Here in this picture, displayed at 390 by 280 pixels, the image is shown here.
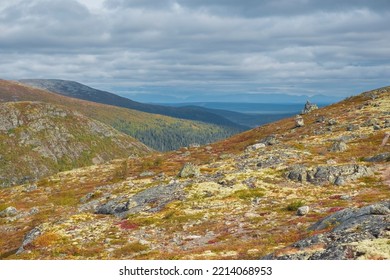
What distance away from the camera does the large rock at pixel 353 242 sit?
18.4 metres

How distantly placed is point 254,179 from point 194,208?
38.9 ft

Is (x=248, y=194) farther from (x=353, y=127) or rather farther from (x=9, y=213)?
(x=353, y=127)

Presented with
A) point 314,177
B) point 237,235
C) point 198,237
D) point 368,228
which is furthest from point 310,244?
point 314,177

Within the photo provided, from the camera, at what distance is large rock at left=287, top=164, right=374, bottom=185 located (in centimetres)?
4688

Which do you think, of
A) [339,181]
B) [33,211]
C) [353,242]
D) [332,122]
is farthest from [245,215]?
[332,122]

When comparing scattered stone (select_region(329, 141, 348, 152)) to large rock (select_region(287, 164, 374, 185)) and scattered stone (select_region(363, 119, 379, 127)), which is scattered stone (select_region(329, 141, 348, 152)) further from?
scattered stone (select_region(363, 119, 379, 127))

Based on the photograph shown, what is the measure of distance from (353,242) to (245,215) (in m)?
17.9

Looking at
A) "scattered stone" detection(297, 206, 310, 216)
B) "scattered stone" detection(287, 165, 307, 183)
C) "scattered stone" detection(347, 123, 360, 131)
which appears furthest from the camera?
"scattered stone" detection(347, 123, 360, 131)

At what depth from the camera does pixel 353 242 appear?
1980 cm

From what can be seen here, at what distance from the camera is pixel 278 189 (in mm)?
46438

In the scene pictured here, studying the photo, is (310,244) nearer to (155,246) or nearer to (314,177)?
(155,246)

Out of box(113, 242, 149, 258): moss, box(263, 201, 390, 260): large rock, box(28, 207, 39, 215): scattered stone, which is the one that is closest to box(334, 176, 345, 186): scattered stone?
box(263, 201, 390, 260): large rock

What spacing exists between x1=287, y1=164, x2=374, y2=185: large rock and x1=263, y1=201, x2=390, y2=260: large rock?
68.4 feet

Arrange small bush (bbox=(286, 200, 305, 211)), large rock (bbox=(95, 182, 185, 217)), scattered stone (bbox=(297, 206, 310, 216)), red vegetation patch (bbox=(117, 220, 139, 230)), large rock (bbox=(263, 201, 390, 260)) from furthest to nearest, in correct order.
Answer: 1. large rock (bbox=(95, 182, 185, 217))
2. red vegetation patch (bbox=(117, 220, 139, 230))
3. small bush (bbox=(286, 200, 305, 211))
4. scattered stone (bbox=(297, 206, 310, 216))
5. large rock (bbox=(263, 201, 390, 260))
